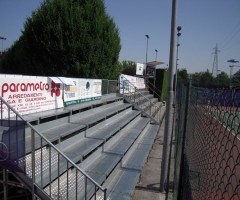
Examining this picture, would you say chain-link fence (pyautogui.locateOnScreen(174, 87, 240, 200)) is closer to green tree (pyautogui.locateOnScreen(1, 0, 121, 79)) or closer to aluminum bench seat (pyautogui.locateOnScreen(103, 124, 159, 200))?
aluminum bench seat (pyautogui.locateOnScreen(103, 124, 159, 200))

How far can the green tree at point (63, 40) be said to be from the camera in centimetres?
1290

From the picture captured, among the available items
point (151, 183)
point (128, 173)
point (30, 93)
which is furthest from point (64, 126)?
point (151, 183)

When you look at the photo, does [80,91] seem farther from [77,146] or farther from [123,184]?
[123,184]

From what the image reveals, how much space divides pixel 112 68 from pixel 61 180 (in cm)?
1054

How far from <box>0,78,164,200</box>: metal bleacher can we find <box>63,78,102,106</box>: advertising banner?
16.2 inches

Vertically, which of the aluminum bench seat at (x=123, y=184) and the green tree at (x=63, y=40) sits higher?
the green tree at (x=63, y=40)

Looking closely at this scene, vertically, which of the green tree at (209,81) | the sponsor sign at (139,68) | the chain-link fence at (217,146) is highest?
the sponsor sign at (139,68)

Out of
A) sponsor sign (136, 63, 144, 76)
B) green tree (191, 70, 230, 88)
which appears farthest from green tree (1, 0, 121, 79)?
sponsor sign (136, 63, 144, 76)

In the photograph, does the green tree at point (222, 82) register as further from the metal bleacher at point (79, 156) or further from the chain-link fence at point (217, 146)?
the metal bleacher at point (79, 156)

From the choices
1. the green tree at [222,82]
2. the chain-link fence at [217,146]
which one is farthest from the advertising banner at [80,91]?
the chain-link fence at [217,146]

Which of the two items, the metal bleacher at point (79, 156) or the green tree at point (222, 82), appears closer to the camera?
the green tree at point (222, 82)

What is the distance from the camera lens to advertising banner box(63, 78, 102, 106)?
8930mm

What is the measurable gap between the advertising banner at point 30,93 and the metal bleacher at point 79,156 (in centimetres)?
27

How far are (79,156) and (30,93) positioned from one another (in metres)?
2.12
